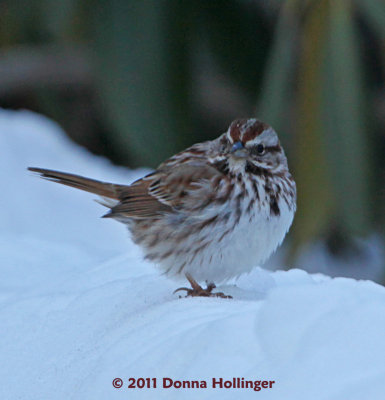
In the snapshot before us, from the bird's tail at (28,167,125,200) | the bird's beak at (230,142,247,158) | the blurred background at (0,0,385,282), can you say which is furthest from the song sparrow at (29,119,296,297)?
the blurred background at (0,0,385,282)

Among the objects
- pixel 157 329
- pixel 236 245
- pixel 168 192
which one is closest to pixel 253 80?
pixel 168 192

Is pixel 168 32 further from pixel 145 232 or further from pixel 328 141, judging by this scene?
pixel 145 232

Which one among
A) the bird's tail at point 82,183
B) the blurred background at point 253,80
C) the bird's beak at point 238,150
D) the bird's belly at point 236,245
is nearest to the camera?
the bird's belly at point 236,245

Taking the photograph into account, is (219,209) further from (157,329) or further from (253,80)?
(253,80)

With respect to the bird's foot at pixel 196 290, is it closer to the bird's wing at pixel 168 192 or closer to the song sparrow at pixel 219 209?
the song sparrow at pixel 219 209

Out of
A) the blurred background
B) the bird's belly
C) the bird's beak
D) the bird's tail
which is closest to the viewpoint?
the bird's belly

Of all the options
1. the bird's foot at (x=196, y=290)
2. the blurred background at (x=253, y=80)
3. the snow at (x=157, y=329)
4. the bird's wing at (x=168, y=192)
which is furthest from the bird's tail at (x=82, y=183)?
the blurred background at (x=253, y=80)

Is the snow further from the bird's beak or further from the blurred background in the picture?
the blurred background
